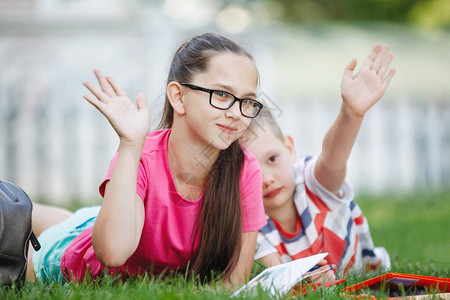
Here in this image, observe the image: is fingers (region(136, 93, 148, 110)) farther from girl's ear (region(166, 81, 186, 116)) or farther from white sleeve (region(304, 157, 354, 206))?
white sleeve (region(304, 157, 354, 206))

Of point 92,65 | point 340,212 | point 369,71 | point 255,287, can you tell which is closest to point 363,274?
point 340,212

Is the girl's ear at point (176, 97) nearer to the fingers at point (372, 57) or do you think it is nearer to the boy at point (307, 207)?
the boy at point (307, 207)

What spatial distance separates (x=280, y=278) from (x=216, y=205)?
1.52 ft

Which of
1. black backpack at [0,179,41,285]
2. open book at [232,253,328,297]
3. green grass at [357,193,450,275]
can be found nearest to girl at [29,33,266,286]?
open book at [232,253,328,297]

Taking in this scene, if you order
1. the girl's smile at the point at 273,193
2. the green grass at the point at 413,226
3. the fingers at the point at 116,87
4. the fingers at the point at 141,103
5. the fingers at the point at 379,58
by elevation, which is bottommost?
the green grass at the point at 413,226

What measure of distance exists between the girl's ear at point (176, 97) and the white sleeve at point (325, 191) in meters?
0.92

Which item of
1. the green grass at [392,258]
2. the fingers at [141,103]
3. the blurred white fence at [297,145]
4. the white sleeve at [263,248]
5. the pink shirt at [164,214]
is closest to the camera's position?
the green grass at [392,258]

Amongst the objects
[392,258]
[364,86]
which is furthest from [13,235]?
[392,258]

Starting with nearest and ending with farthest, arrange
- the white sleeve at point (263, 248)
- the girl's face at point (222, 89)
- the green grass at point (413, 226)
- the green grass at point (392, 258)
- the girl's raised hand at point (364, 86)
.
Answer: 1. the green grass at point (392, 258)
2. the girl's face at point (222, 89)
3. the girl's raised hand at point (364, 86)
4. the white sleeve at point (263, 248)
5. the green grass at point (413, 226)

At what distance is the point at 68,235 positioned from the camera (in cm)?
315

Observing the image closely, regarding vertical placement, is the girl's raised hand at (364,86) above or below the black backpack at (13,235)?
above

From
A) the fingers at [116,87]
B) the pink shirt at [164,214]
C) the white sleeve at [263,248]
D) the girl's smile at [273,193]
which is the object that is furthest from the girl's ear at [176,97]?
the white sleeve at [263,248]

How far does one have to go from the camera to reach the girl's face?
7.91 ft

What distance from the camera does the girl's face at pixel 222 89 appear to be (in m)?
2.41
